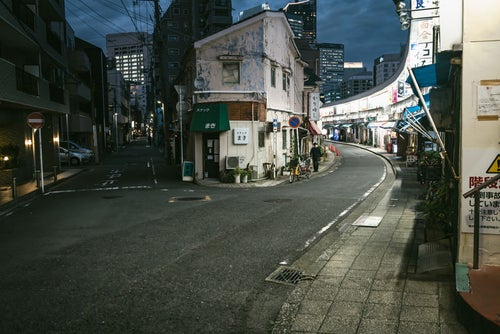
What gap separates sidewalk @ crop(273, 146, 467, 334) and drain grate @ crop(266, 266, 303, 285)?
129mm

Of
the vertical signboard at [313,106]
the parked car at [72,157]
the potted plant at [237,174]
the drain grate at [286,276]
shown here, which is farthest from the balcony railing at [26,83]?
the vertical signboard at [313,106]

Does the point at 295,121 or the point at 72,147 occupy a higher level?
the point at 295,121

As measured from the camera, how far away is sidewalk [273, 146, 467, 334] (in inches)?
200

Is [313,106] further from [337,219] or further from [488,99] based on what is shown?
[488,99]

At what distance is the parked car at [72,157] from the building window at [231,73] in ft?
64.4

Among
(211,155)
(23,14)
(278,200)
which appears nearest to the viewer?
(278,200)

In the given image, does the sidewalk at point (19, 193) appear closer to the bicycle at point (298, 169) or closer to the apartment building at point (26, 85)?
the apartment building at point (26, 85)

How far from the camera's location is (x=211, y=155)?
78.1 ft

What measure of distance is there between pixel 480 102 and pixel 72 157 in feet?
122

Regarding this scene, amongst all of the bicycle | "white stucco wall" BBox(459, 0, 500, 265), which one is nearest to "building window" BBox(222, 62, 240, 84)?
the bicycle

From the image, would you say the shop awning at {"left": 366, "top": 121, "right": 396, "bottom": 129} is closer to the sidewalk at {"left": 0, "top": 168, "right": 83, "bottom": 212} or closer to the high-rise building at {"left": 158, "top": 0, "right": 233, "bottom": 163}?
the sidewalk at {"left": 0, "top": 168, "right": 83, "bottom": 212}

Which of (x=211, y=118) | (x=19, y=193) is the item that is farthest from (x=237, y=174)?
(x=19, y=193)

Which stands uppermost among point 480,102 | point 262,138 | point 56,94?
point 56,94

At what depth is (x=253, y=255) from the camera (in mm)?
8312
